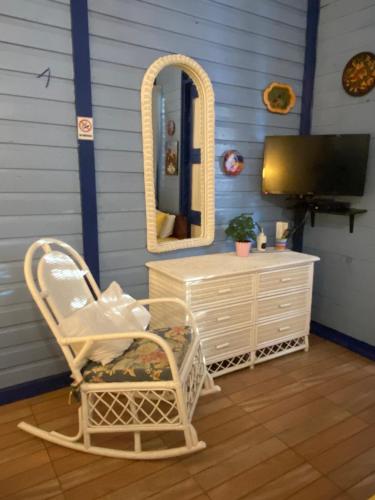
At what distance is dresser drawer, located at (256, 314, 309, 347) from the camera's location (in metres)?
2.47

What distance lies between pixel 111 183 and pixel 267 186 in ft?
3.78

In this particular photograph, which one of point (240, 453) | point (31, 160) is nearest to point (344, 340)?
point (240, 453)

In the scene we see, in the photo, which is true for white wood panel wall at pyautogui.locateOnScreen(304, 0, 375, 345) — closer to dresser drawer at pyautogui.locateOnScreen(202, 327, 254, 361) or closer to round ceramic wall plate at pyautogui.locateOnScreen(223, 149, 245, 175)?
round ceramic wall plate at pyautogui.locateOnScreen(223, 149, 245, 175)

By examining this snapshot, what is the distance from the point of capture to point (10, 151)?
1.90 metres

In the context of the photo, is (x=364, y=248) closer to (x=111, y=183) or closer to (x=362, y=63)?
(x=362, y=63)

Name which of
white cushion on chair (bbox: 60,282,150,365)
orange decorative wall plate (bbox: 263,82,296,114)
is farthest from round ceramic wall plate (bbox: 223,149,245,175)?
white cushion on chair (bbox: 60,282,150,365)

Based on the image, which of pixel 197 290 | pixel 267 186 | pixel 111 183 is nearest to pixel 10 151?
pixel 111 183

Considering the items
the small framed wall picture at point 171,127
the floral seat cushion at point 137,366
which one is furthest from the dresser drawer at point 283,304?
the small framed wall picture at point 171,127

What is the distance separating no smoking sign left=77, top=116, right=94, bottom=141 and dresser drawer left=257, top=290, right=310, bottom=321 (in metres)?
1.43

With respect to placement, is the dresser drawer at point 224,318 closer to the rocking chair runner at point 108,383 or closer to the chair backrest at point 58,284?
the rocking chair runner at point 108,383

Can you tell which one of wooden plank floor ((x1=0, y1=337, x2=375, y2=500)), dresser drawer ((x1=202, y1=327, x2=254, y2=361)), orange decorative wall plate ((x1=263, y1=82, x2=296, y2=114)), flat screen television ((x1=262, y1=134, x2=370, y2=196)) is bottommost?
wooden plank floor ((x1=0, y1=337, x2=375, y2=500))

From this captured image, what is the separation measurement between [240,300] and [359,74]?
5.62 feet

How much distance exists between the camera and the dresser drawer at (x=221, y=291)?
216cm

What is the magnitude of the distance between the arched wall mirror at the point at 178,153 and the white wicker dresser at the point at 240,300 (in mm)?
202
